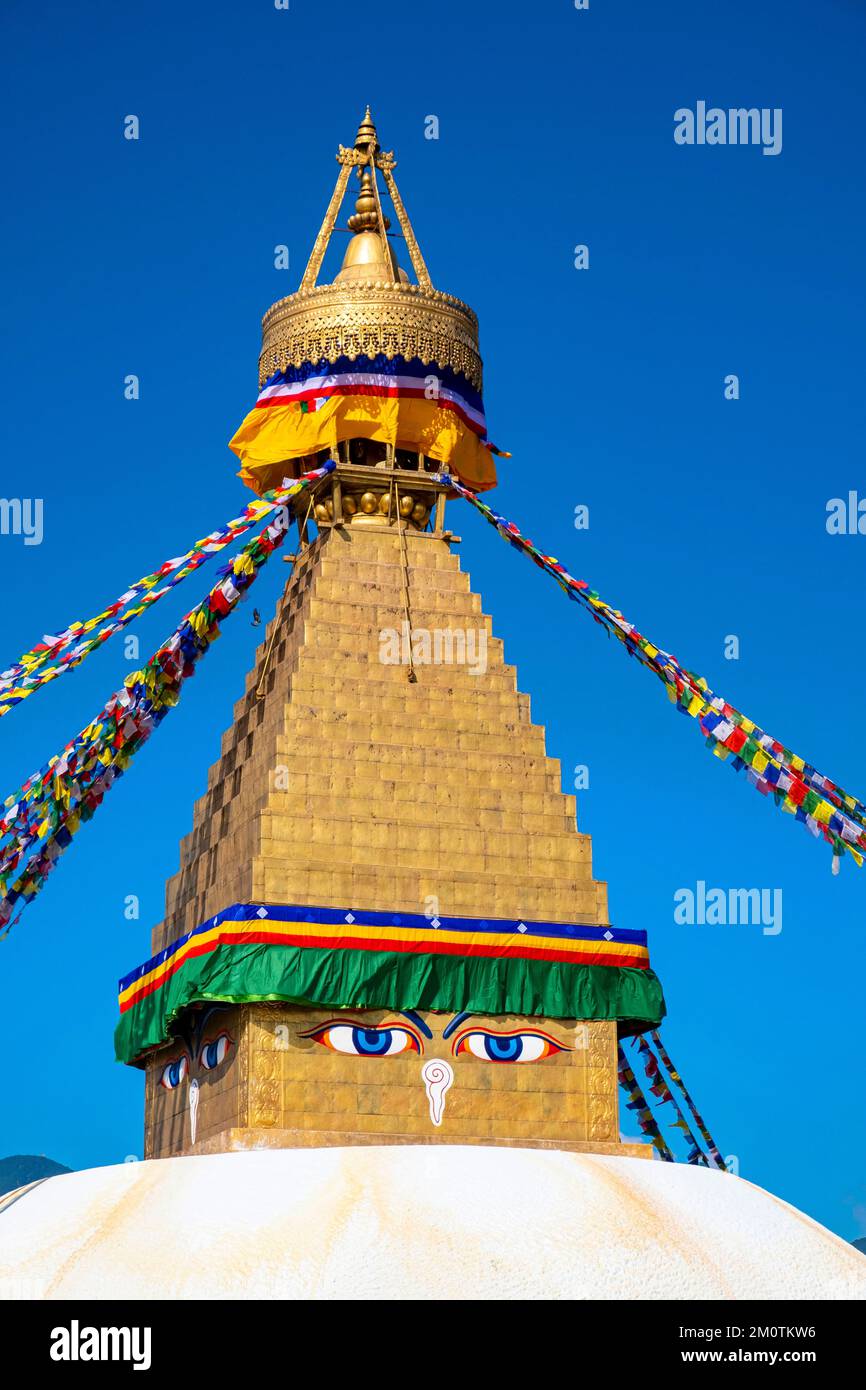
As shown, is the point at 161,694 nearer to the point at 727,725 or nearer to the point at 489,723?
the point at 489,723

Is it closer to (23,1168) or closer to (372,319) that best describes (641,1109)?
(372,319)

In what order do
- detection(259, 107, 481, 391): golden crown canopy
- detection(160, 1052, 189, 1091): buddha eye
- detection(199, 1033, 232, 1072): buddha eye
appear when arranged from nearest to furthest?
detection(199, 1033, 232, 1072): buddha eye → detection(160, 1052, 189, 1091): buddha eye → detection(259, 107, 481, 391): golden crown canopy

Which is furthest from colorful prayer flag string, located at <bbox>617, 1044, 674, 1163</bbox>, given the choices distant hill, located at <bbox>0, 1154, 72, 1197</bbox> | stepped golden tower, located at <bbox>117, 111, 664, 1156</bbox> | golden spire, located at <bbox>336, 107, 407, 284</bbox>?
distant hill, located at <bbox>0, 1154, 72, 1197</bbox>

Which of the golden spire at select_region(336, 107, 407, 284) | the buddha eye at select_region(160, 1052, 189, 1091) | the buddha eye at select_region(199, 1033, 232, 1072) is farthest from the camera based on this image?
the golden spire at select_region(336, 107, 407, 284)

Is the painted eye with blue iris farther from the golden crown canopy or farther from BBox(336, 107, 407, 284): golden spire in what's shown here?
BBox(336, 107, 407, 284): golden spire

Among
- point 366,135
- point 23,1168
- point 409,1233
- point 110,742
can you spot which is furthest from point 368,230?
point 23,1168

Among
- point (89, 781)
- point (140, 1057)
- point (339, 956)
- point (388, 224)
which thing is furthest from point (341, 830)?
point (388, 224)

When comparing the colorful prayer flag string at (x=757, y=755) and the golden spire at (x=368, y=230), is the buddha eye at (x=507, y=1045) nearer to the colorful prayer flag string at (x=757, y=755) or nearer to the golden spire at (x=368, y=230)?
the colorful prayer flag string at (x=757, y=755)

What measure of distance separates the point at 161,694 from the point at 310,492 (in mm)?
3428

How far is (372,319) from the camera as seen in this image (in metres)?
25.5

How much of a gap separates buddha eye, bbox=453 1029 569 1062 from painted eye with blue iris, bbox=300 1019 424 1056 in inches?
20.6

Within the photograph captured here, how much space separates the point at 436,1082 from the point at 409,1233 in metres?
4.00

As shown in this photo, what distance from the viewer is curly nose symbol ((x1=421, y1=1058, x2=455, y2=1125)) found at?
21.2 m
